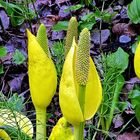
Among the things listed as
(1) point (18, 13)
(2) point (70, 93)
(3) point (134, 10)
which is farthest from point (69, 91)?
(1) point (18, 13)

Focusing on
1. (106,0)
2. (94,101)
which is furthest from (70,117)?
(106,0)

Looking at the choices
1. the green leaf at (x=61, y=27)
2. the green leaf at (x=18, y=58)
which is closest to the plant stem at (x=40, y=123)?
the green leaf at (x=18, y=58)

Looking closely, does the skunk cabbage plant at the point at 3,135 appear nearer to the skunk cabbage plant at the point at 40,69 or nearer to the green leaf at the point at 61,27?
the skunk cabbage plant at the point at 40,69

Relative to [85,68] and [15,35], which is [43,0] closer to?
[15,35]

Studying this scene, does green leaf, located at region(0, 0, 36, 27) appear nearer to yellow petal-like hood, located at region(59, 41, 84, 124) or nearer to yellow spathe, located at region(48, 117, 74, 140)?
yellow spathe, located at region(48, 117, 74, 140)

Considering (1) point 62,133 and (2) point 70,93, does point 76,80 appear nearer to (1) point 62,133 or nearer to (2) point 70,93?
(2) point 70,93

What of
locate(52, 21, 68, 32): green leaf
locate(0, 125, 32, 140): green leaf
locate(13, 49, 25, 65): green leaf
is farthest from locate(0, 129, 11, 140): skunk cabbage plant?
locate(52, 21, 68, 32): green leaf
